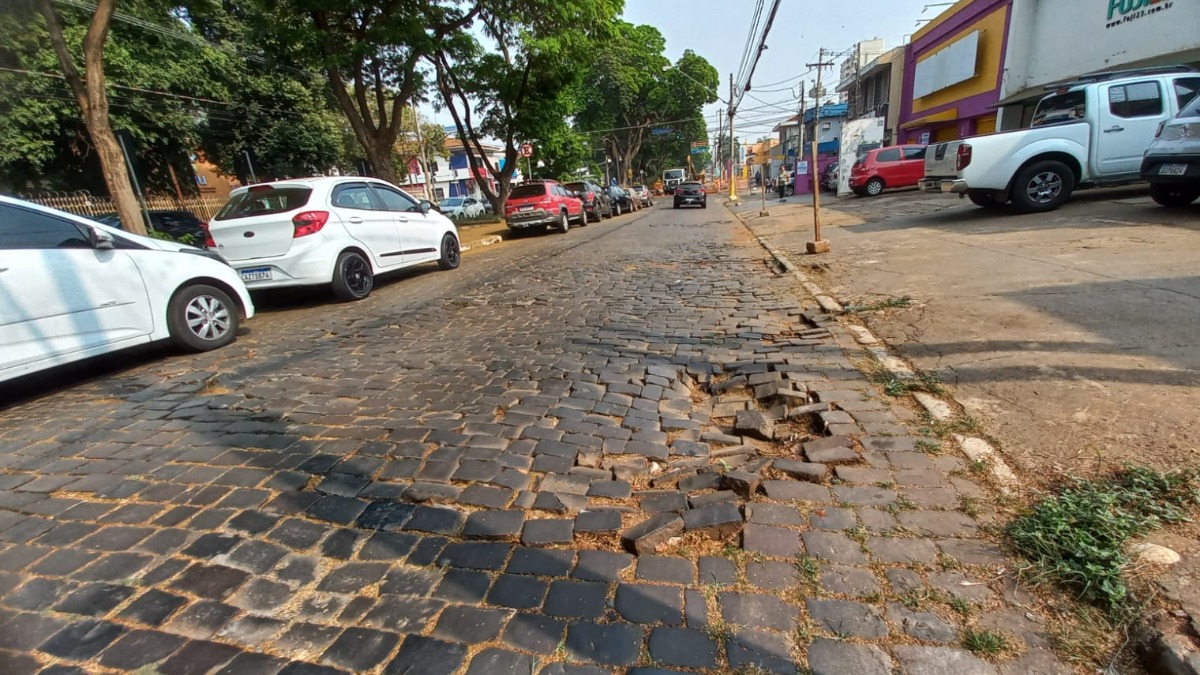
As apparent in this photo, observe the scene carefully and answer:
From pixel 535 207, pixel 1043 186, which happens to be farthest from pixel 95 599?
pixel 535 207

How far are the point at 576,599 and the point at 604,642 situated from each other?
0.70ft

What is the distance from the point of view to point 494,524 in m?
2.28

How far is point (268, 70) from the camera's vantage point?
23.0 metres

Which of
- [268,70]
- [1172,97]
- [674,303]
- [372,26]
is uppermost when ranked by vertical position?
[268,70]

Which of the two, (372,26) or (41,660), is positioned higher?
(372,26)

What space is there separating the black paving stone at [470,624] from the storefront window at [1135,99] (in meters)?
11.9

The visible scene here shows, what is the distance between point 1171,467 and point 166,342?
728cm

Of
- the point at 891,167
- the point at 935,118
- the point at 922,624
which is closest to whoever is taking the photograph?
the point at 922,624

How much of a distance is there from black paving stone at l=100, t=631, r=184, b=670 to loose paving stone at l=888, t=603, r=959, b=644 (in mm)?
2324

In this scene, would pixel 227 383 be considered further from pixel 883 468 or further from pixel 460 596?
pixel 883 468

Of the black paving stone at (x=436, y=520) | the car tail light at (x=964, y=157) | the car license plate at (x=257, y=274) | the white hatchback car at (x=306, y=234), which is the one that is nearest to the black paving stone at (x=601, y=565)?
the black paving stone at (x=436, y=520)

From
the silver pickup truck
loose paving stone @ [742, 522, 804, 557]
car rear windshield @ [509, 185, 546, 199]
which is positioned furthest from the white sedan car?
loose paving stone @ [742, 522, 804, 557]

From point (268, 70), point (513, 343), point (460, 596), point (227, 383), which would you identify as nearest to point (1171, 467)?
point (460, 596)

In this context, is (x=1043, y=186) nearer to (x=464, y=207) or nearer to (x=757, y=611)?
(x=757, y=611)
